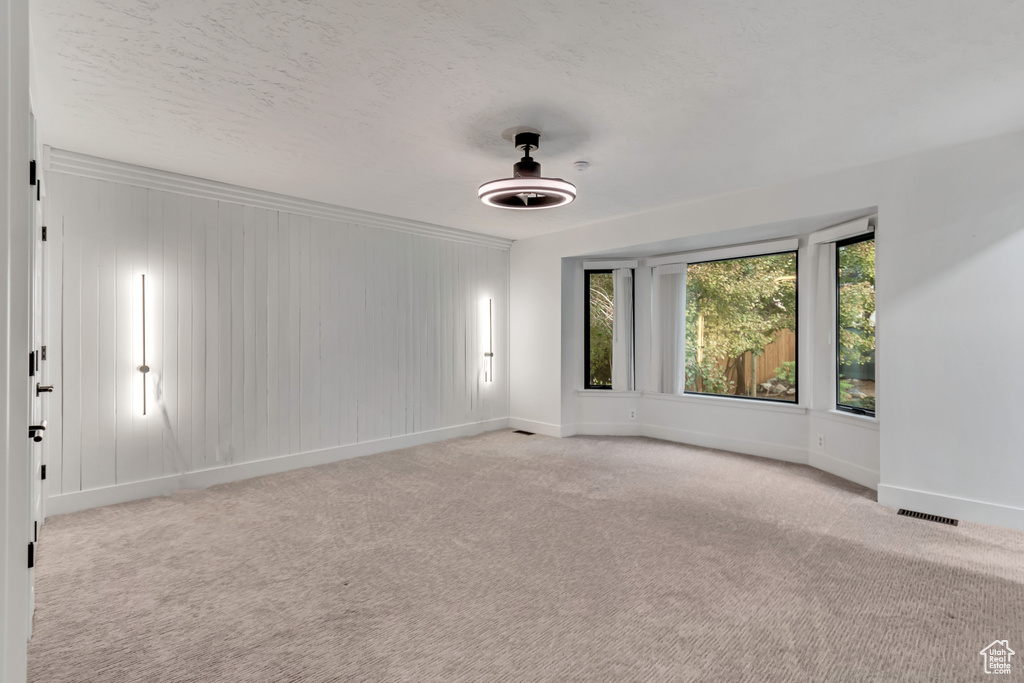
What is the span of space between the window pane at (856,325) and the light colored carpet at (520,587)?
939 millimetres

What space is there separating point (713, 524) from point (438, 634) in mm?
2162

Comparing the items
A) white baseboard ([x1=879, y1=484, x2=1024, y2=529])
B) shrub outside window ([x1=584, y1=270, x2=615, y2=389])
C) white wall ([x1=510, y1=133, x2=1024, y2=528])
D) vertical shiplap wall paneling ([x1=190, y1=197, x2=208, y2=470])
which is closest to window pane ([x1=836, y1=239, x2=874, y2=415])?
white wall ([x1=510, y1=133, x2=1024, y2=528])

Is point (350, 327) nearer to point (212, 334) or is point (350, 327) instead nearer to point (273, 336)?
point (273, 336)

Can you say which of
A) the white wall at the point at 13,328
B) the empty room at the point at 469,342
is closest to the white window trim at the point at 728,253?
the empty room at the point at 469,342

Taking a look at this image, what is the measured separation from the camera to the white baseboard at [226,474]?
3885mm

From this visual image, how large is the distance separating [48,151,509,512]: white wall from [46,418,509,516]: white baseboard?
1.0 inches

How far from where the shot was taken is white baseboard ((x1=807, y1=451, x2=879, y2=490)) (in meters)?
4.36

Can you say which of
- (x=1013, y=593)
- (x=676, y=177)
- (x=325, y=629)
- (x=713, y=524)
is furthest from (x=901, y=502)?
(x=325, y=629)

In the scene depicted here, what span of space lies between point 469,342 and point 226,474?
316 cm

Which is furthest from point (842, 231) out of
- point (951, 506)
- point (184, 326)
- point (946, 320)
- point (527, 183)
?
point (184, 326)

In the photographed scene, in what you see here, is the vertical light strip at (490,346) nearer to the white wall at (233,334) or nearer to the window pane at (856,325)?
the white wall at (233,334)

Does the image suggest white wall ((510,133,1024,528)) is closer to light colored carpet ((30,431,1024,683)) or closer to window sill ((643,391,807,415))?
light colored carpet ((30,431,1024,683))

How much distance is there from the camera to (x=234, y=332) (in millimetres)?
4672

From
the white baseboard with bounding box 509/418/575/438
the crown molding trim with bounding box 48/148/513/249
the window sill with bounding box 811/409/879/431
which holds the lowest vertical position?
the white baseboard with bounding box 509/418/575/438
